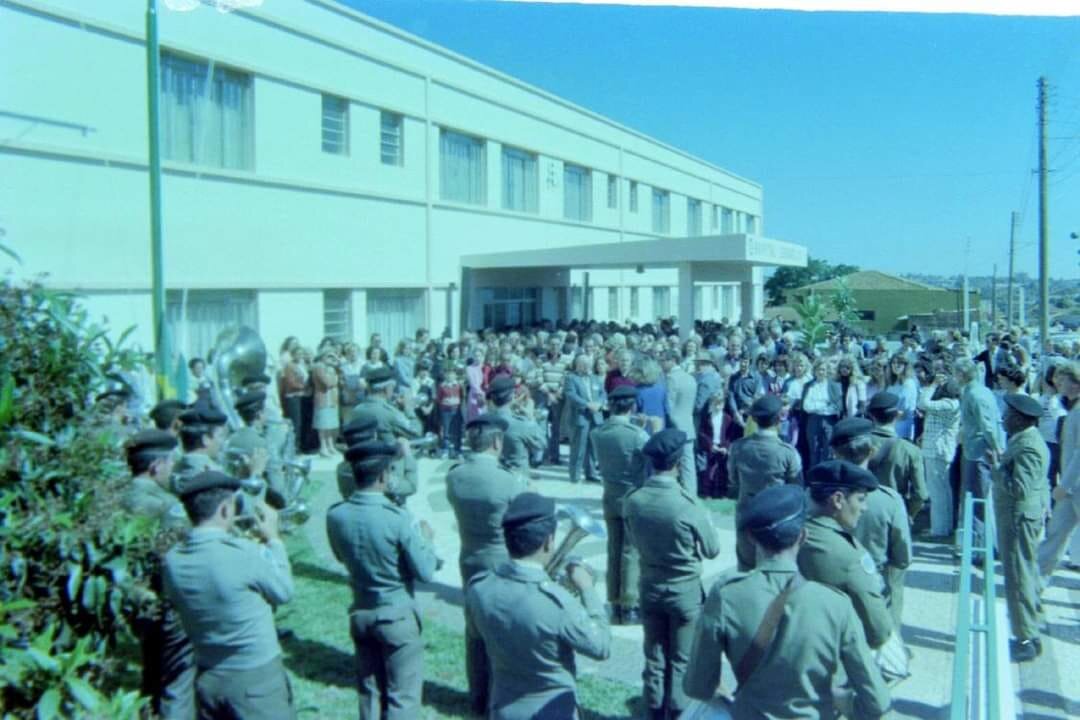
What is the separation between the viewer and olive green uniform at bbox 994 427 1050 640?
6.18 meters

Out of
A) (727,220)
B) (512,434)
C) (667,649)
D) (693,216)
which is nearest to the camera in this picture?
(667,649)

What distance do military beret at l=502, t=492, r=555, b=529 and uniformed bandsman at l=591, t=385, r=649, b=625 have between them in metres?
3.05

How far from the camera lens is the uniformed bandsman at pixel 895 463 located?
243 inches

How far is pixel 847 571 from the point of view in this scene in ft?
13.0

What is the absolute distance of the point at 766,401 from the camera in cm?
653

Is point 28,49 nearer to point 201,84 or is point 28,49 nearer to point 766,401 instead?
point 201,84

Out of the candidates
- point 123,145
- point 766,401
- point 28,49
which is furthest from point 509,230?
point 766,401

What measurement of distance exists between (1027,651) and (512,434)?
392cm

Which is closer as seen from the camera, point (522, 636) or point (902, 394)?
point (522, 636)

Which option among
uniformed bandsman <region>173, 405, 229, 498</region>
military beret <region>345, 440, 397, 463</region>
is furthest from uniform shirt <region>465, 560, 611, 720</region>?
uniformed bandsman <region>173, 405, 229, 498</region>

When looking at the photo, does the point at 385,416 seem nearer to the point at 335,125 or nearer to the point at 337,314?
the point at 337,314

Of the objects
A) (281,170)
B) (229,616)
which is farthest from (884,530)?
(281,170)

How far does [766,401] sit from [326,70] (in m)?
13.0

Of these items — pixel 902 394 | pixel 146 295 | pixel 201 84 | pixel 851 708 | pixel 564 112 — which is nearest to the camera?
pixel 851 708
